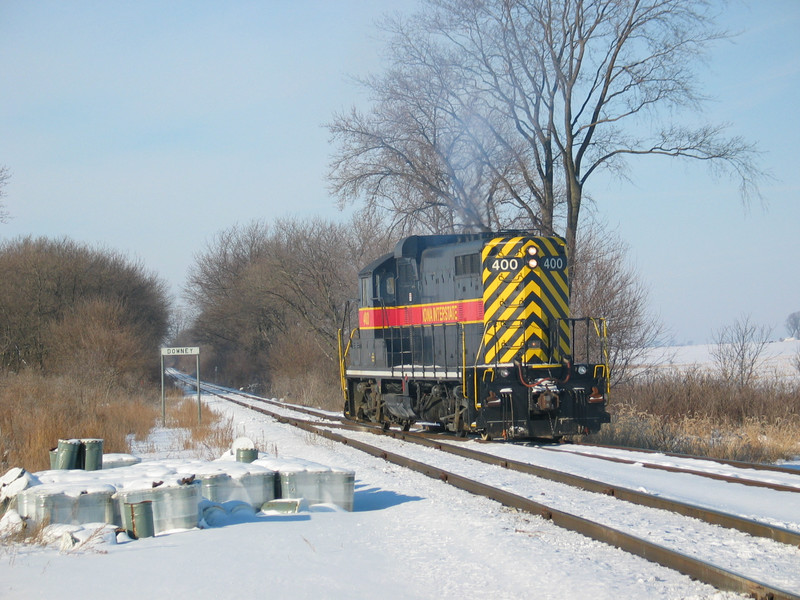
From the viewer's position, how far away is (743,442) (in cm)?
1150

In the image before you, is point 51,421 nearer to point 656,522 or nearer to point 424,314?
point 424,314

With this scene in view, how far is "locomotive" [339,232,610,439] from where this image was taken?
38.3 ft

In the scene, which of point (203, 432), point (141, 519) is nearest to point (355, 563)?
point (141, 519)

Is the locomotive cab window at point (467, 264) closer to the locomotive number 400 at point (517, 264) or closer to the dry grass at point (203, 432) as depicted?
the locomotive number 400 at point (517, 264)

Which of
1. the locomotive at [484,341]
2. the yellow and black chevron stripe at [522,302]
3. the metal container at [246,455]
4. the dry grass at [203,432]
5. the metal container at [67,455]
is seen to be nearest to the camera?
the metal container at [67,455]

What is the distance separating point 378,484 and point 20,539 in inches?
149

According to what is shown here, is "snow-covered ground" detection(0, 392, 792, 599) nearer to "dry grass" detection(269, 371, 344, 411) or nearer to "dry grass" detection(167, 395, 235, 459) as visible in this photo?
"dry grass" detection(167, 395, 235, 459)

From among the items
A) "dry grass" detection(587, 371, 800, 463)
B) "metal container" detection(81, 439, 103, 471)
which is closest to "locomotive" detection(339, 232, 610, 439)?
"dry grass" detection(587, 371, 800, 463)

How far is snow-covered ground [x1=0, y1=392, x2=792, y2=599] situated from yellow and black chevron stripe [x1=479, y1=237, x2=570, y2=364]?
581 cm

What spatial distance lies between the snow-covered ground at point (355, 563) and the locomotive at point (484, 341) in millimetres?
5192

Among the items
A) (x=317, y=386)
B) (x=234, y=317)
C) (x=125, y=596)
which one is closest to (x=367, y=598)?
(x=125, y=596)

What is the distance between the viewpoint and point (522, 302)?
40.2 feet

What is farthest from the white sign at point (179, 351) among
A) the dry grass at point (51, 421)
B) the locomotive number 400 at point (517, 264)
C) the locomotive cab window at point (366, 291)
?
the locomotive number 400 at point (517, 264)

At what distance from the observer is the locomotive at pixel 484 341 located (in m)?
11.7
